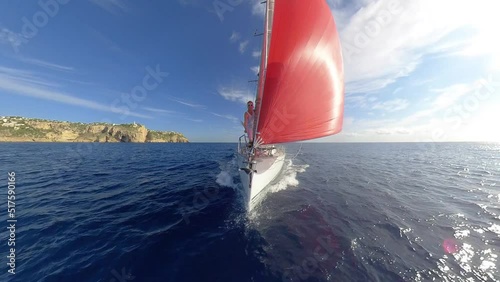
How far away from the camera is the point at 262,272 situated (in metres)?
5.20

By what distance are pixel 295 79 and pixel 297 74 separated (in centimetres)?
27

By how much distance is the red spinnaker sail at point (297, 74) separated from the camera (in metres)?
8.81

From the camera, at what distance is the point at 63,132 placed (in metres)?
89.1

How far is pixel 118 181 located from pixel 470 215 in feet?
75.7

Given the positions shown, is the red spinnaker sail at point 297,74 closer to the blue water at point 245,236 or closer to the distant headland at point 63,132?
the blue water at point 245,236

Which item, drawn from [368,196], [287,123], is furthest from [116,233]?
[368,196]

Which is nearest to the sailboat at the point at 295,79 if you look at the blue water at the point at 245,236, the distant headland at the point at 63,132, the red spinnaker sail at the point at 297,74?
the red spinnaker sail at the point at 297,74

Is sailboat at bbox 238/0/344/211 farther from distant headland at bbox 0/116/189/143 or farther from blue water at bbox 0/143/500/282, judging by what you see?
distant headland at bbox 0/116/189/143

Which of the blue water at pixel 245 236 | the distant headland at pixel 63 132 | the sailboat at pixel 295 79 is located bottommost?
the blue water at pixel 245 236

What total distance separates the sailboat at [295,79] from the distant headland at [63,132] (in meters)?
122

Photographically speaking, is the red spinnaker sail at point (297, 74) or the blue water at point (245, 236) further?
the red spinnaker sail at point (297, 74)

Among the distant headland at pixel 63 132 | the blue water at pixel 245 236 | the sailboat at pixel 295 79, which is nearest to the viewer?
the blue water at pixel 245 236

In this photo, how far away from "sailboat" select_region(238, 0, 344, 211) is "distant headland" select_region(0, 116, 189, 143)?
122381 millimetres

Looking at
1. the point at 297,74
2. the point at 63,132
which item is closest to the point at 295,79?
the point at 297,74
